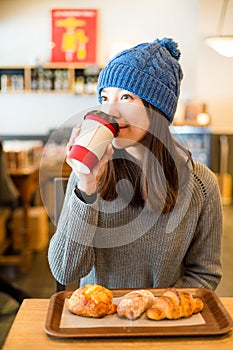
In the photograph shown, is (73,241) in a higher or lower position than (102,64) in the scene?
higher

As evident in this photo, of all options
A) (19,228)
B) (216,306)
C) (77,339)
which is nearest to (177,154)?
(216,306)

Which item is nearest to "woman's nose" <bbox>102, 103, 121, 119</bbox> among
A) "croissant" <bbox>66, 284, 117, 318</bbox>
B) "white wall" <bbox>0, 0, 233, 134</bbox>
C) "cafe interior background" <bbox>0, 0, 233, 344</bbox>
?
"croissant" <bbox>66, 284, 117, 318</bbox>

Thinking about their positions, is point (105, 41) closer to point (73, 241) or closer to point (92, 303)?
point (73, 241)

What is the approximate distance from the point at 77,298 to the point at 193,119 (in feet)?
16.7

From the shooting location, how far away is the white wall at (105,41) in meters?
6.07

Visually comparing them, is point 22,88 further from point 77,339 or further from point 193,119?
point 77,339

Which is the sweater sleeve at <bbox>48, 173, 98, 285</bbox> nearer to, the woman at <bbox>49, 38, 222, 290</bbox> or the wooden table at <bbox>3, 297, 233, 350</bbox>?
the woman at <bbox>49, 38, 222, 290</bbox>

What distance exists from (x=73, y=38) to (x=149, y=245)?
17.1 ft

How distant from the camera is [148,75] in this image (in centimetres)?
109

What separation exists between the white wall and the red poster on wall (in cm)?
8

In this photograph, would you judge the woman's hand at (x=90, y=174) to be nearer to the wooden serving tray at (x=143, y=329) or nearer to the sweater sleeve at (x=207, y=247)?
the wooden serving tray at (x=143, y=329)

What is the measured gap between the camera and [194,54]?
614 centimetres

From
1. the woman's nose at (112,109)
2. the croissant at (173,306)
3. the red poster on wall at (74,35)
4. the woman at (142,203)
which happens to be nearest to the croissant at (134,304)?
the croissant at (173,306)

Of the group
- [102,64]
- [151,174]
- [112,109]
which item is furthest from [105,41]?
[112,109]
